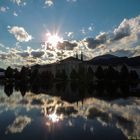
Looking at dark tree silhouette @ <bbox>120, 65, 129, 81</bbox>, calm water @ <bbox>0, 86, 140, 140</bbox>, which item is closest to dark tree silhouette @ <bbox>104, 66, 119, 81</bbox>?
dark tree silhouette @ <bbox>120, 65, 129, 81</bbox>

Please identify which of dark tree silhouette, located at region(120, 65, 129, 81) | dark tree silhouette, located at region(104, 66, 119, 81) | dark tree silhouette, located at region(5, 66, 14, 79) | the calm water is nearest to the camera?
the calm water

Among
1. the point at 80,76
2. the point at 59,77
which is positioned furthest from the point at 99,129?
the point at 59,77

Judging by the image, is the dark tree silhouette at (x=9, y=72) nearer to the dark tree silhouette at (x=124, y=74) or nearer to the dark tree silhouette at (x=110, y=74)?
the dark tree silhouette at (x=110, y=74)

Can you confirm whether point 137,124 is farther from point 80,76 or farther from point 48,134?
point 80,76

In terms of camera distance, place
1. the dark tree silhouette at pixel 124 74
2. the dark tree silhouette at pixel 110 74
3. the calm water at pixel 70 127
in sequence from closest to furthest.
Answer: the calm water at pixel 70 127 < the dark tree silhouette at pixel 110 74 < the dark tree silhouette at pixel 124 74

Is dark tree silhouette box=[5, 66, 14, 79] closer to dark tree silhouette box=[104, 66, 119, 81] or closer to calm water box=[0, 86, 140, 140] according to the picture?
dark tree silhouette box=[104, 66, 119, 81]

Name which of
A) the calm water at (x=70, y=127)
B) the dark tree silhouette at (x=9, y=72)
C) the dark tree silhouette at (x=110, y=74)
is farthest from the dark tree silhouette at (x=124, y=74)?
the calm water at (x=70, y=127)

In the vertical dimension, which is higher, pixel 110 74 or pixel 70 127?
pixel 110 74

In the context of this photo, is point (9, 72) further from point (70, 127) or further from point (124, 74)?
point (70, 127)

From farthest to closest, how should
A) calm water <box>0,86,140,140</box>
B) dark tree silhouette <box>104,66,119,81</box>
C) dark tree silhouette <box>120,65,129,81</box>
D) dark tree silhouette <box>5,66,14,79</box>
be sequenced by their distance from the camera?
dark tree silhouette <box>5,66,14,79</box> → dark tree silhouette <box>120,65,129,81</box> → dark tree silhouette <box>104,66,119,81</box> → calm water <box>0,86,140,140</box>

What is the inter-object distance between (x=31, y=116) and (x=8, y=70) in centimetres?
13764

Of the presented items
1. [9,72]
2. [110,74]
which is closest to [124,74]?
[110,74]

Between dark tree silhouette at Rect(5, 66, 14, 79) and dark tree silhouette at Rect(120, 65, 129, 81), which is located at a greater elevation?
dark tree silhouette at Rect(5, 66, 14, 79)

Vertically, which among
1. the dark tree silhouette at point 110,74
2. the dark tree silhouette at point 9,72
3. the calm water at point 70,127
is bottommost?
the calm water at point 70,127
